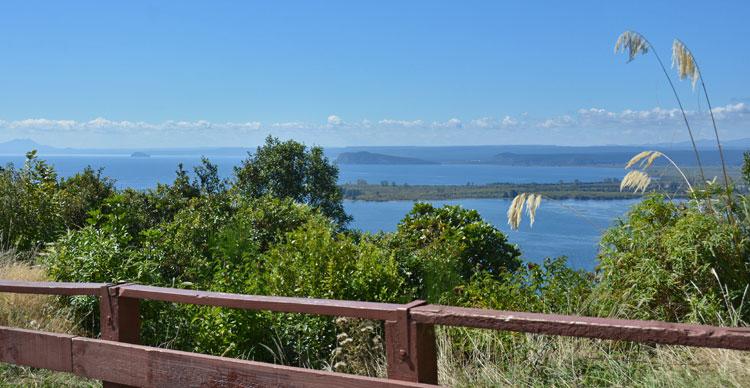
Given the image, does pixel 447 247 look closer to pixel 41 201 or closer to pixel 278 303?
pixel 278 303

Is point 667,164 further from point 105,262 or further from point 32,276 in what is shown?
point 32,276

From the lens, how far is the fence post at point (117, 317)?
4211 mm

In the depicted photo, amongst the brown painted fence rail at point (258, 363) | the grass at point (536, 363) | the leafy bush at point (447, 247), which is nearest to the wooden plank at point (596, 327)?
the brown painted fence rail at point (258, 363)

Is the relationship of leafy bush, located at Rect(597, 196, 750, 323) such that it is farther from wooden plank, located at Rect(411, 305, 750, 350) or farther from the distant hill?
the distant hill

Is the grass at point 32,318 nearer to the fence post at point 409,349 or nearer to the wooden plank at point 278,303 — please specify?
the wooden plank at point 278,303

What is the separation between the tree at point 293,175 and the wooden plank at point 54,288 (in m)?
16.6

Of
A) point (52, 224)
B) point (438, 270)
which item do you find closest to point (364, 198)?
point (52, 224)

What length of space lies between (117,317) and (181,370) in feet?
1.81

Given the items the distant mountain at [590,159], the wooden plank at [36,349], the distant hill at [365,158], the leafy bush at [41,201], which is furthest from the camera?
the distant hill at [365,158]

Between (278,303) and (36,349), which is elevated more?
(278,303)

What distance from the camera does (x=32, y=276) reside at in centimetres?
734

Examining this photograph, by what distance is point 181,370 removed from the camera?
13.1 feet

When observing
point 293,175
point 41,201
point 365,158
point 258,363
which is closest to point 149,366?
point 258,363

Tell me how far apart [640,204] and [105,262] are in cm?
482
